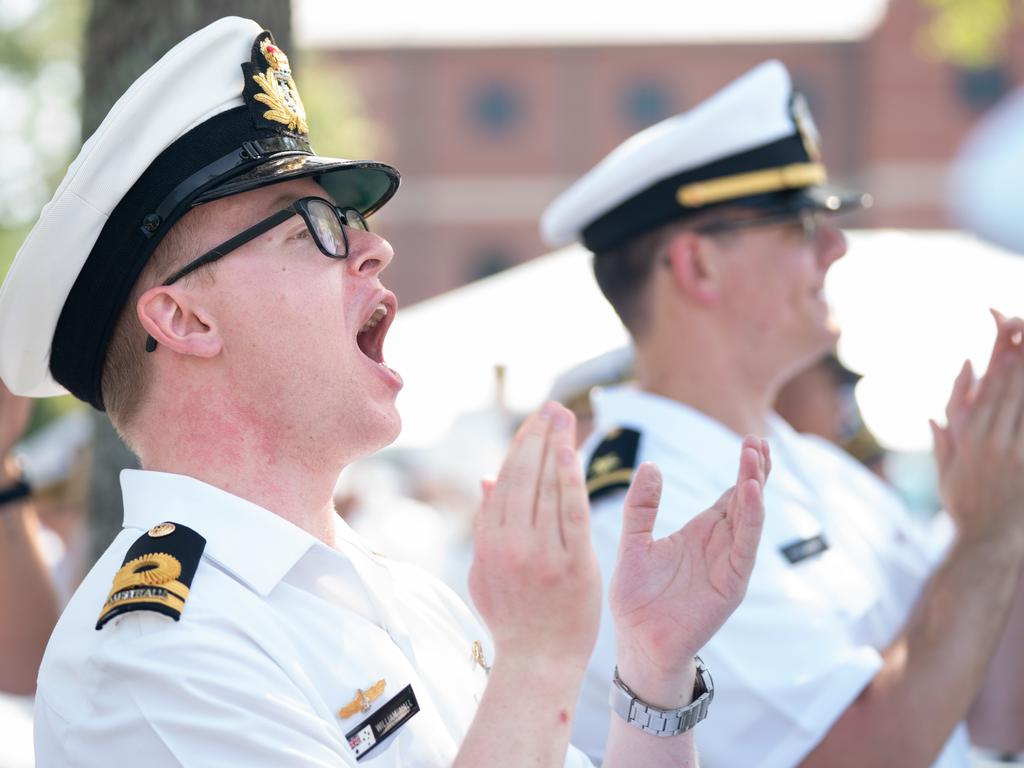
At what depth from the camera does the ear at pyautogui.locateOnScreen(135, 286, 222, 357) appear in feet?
6.20

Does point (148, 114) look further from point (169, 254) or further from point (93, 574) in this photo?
point (93, 574)

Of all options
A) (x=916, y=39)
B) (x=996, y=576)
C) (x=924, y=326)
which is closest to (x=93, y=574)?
(x=996, y=576)

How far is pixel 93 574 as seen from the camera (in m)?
1.79

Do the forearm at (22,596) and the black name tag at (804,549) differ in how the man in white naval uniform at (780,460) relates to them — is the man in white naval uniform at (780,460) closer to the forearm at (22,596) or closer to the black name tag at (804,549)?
the black name tag at (804,549)

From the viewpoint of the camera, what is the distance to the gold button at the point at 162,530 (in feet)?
5.81

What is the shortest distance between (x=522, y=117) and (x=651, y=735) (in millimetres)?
34483

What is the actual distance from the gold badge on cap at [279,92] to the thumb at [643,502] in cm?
85

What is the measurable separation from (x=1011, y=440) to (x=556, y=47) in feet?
110

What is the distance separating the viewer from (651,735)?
1925 millimetres

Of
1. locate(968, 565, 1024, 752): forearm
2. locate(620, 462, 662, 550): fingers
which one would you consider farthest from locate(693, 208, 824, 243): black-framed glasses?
locate(620, 462, 662, 550): fingers

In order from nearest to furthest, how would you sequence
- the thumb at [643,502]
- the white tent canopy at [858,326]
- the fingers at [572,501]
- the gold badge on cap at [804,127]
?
the fingers at [572,501] → the thumb at [643,502] → the gold badge on cap at [804,127] → the white tent canopy at [858,326]

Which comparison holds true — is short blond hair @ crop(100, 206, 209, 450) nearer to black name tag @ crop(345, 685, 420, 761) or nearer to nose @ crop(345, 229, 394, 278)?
nose @ crop(345, 229, 394, 278)

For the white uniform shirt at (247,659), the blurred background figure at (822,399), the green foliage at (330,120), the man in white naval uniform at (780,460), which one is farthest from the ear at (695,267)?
the green foliage at (330,120)

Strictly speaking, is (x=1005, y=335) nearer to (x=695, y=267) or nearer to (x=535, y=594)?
(x=695, y=267)
